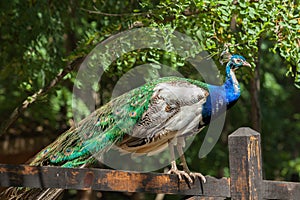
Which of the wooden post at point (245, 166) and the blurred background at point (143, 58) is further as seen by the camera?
the blurred background at point (143, 58)

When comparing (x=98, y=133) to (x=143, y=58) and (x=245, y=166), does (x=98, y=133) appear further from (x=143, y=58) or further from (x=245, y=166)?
(x=245, y=166)

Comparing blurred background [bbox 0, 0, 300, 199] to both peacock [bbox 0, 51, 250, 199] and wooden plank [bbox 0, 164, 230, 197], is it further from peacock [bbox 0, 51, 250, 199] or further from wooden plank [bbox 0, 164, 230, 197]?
wooden plank [bbox 0, 164, 230, 197]

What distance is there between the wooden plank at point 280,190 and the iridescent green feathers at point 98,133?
99 centimetres

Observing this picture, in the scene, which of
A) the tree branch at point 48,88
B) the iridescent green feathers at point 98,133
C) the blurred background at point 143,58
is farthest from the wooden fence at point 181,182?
the tree branch at point 48,88

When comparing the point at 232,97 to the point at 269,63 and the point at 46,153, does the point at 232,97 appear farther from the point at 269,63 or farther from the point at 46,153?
the point at 269,63

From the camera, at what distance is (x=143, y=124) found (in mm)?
3418

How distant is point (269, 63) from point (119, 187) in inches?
182

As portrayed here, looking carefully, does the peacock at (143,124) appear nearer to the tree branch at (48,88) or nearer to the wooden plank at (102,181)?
the wooden plank at (102,181)

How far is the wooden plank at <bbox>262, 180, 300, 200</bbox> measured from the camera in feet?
8.47

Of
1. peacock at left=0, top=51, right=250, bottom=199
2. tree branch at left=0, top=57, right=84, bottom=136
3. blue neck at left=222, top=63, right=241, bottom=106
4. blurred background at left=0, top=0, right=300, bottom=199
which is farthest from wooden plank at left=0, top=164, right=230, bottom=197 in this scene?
tree branch at left=0, top=57, right=84, bottom=136

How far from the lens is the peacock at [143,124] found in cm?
324

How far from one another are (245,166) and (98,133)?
1088 mm

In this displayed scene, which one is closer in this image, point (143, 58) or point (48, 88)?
point (143, 58)

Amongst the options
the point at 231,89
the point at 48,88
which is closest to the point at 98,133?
the point at 231,89
